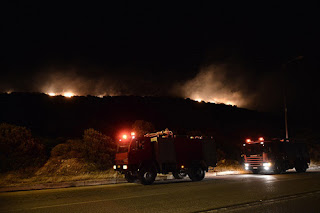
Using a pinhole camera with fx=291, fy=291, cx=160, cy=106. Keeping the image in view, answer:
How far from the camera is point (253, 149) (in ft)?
69.1

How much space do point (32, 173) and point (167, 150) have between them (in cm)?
870

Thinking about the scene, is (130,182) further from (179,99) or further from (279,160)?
(179,99)

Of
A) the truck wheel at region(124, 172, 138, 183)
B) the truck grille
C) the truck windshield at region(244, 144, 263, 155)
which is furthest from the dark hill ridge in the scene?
the truck wheel at region(124, 172, 138, 183)

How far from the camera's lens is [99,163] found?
64.5ft

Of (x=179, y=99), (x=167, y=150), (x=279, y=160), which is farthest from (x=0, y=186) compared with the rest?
(x=179, y=99)

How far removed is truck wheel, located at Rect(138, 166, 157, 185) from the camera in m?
14.6

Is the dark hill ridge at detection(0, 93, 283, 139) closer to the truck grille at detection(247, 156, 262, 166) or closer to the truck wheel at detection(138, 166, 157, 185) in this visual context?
the truck grille at detection(247, 156, 262, 166)

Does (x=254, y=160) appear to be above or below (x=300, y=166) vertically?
above

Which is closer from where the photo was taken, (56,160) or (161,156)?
(161,156)

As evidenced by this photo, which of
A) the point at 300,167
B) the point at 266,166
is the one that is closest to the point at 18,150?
the point at 266,166

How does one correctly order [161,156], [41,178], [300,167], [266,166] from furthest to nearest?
[300,167] → [266,166] → [41,178] → [161,156]

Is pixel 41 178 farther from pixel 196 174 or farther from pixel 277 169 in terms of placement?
pixel 277 169

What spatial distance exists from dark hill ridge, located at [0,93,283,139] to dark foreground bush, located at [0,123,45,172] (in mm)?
21598

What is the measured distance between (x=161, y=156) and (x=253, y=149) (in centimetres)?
884
